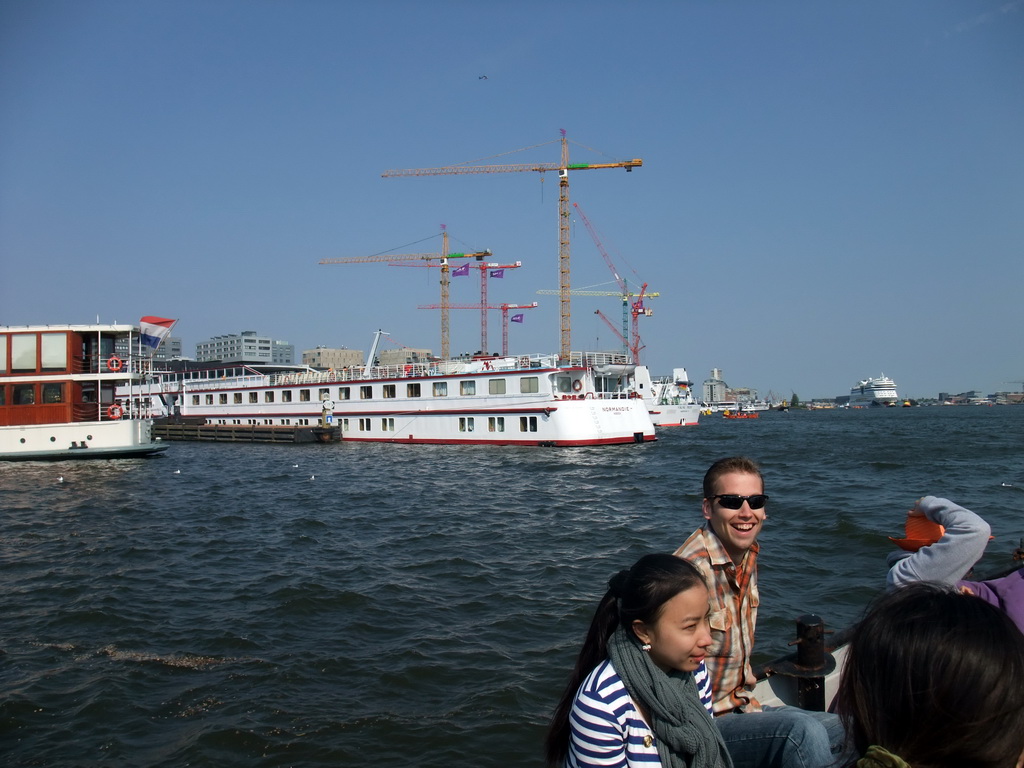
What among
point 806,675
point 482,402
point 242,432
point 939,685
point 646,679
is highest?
point 482,402

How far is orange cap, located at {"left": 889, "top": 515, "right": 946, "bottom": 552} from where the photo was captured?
397cm

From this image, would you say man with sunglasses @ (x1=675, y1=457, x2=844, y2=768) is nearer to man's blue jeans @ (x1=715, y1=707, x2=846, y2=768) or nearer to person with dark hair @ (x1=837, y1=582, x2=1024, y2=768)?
man's blue jeans @ (x1=715, y1=707, x2=846, y2=768)

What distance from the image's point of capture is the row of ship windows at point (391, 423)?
37.3 m

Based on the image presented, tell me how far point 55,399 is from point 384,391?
58.5ft

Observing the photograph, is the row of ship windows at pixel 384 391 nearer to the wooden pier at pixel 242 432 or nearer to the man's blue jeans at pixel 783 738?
the wooden pier at pixel 242 432

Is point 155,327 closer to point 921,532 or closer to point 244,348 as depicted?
point 921,532

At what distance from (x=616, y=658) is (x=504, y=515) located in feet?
48.4

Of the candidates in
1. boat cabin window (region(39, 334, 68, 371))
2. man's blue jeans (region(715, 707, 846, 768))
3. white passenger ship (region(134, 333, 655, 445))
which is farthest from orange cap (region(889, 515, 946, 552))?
white passenger ship (region(134, 333, 655, 445))

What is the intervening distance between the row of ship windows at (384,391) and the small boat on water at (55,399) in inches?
615

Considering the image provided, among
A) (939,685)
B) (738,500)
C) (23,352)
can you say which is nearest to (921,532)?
(738,500)

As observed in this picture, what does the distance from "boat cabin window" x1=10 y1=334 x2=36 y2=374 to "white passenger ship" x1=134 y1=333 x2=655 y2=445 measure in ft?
58.9

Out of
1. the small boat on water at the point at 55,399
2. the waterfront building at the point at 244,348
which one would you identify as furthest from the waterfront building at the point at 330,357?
the small boat on water at the point at 55,399

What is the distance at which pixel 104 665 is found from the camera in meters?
7.68

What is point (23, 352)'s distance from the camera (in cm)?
2803
